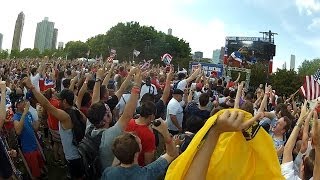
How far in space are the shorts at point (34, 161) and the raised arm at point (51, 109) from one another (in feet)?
4.88

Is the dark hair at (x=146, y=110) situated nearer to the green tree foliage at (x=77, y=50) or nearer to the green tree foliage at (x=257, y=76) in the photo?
the green tree foliage at (x=257, y=76)

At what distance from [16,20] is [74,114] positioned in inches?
6991

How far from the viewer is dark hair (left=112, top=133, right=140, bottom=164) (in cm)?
353

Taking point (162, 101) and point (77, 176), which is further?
point (162, 101)

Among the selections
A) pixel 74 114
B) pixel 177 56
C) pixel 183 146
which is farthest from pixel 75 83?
pixel 177 56

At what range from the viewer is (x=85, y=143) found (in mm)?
5168

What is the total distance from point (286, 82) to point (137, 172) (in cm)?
4936

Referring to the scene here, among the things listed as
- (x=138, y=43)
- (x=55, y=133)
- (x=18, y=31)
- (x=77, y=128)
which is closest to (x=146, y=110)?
(x=77, y=128)

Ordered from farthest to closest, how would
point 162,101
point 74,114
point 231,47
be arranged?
point 231,47 → point 162,101 → point 74,114

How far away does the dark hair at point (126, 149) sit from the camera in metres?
3.53

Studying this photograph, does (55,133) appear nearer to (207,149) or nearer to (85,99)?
(85,99)

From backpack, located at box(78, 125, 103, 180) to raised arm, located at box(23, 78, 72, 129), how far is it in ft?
1.82

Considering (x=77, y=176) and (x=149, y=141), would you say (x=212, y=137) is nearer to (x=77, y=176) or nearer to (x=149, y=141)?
(x=149, y=141)

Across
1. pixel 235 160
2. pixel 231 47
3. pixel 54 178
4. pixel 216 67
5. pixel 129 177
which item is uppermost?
pixel 231 47
